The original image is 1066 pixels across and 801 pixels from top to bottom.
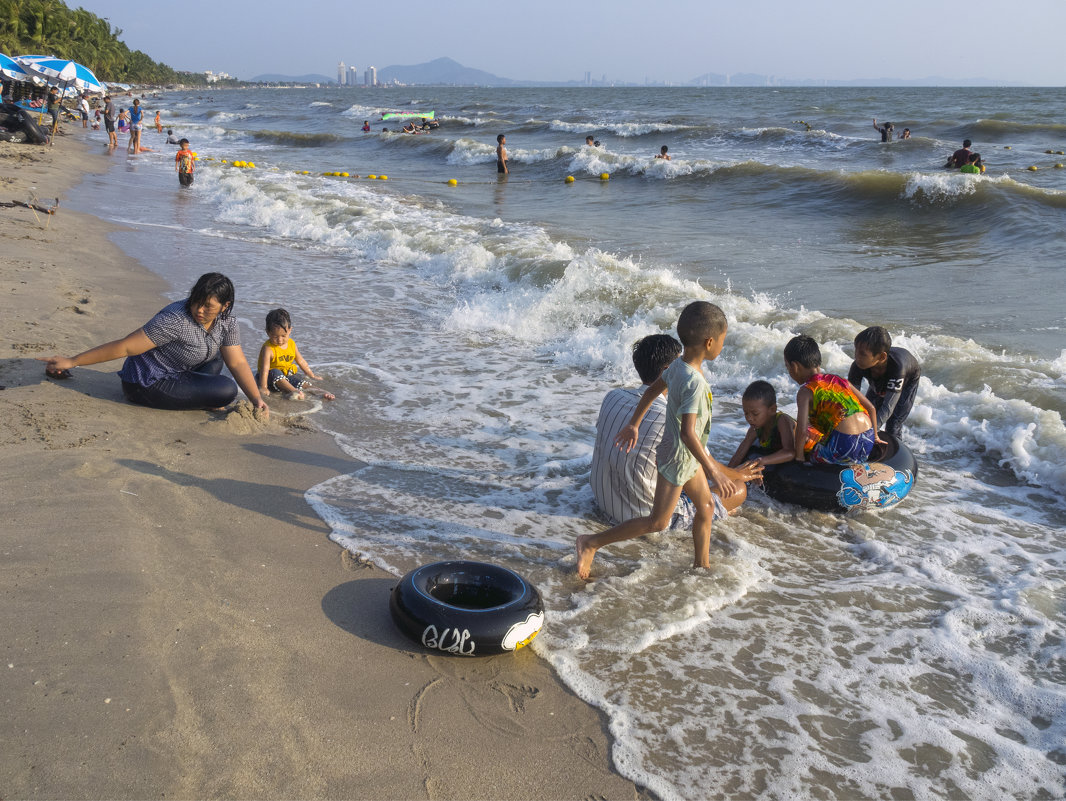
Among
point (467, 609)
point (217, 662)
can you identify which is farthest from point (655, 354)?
point (217, 662)

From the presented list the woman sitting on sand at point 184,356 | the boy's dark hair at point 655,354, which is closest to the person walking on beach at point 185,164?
the woman sitting on sand at point 184,356

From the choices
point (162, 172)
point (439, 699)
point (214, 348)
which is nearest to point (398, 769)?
point (439, 699)

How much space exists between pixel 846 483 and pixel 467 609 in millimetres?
2891

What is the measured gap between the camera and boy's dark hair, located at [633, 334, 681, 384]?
4.72 m

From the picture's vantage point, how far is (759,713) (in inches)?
132

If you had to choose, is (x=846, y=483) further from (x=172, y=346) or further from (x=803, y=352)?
(x=172, y=346)

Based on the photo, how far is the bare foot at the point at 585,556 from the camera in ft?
14.1

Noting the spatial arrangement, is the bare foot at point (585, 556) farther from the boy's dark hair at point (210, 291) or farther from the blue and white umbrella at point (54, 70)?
the blue and white umbrella at point (54, 70)

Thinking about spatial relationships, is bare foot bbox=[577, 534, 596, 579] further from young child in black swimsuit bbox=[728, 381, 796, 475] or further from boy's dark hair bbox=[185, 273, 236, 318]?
boy's dark hair bbox=[185, 273, 236, 318]

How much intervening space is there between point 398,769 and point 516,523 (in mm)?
2184

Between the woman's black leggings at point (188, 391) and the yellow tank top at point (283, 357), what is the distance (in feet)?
1.88

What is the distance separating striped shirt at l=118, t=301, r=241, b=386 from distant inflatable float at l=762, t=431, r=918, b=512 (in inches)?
170

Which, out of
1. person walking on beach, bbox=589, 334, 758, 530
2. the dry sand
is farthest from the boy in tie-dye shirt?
the dry sand

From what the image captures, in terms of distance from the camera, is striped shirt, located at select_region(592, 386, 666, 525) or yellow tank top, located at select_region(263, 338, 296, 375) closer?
striped shirt, located at select_region(592, 386, 666, 525)
